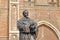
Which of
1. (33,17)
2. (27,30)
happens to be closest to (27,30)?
(27,30)

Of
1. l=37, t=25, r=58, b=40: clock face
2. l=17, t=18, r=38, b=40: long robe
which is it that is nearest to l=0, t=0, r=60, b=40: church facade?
l=37, t=25, r=58, b=40: clock face

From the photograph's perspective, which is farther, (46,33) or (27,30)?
(46,33)

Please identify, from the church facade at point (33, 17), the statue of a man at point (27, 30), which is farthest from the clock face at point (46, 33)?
the statue of a man at point (27, 30)

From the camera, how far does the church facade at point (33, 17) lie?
42.8 ft

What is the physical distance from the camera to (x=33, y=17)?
13320 mm

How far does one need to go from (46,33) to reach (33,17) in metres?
1.11

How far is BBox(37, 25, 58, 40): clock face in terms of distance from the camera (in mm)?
13312

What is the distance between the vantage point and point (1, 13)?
519 inches

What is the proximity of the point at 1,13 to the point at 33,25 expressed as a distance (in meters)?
7.44

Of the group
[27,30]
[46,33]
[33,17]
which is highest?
[27,30]

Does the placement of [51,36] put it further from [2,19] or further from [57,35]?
[2,19]

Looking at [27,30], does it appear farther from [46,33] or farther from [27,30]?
[46,33]

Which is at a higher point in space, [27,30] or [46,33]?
[27,30]

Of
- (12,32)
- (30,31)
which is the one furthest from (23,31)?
(12,32)
